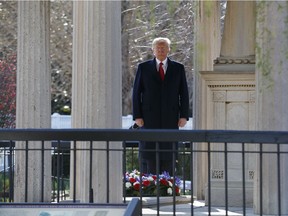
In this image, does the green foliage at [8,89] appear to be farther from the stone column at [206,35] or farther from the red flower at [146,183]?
the red flower at [146,183]

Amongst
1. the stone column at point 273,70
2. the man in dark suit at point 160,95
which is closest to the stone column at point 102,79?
the man in dark suit at point 160,95

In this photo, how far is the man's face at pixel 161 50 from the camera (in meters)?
19.3

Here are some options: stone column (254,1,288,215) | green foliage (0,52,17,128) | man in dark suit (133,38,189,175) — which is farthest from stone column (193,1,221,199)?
green foliage (0,52,17,128)

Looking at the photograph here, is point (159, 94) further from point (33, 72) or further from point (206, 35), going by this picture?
point (206, 35)

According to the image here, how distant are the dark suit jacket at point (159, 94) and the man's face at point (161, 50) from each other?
208 millimetres

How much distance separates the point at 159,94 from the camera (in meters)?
19.8

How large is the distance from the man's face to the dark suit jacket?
0.68 ft

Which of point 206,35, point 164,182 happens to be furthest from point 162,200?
point 206,35

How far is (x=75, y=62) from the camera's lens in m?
23.0

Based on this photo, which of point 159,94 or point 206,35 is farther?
point 206,35

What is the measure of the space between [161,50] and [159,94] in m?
0.71

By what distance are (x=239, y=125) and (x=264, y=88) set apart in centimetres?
162

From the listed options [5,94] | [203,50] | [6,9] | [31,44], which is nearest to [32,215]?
[31,44]

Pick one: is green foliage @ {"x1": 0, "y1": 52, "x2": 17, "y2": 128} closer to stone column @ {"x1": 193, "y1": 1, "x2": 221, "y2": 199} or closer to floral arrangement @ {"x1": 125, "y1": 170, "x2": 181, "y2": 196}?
stone column @ {"x1": 193, "y1": 1, "x2": 221, "y2": 199}
